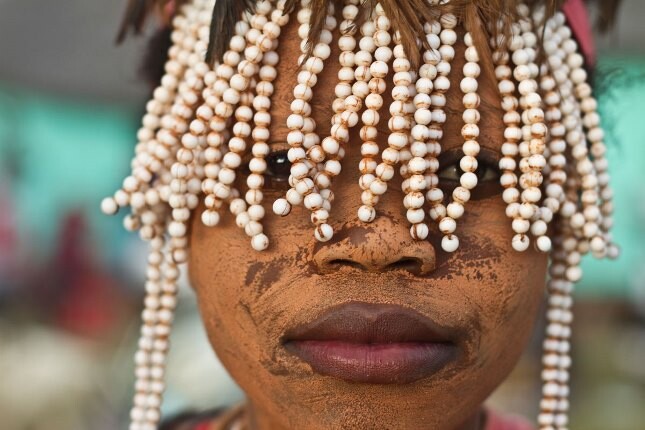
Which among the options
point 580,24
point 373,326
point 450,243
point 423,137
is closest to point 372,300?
point 373,326

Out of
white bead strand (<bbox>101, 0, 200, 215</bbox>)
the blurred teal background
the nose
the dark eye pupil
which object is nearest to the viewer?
the nose

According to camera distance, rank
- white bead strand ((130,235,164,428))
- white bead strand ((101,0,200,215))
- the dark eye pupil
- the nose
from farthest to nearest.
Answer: white bead strand ((130,235,164,428)) < white bead strand ((101,0,200,215)) < the dark eye pupil < the nose

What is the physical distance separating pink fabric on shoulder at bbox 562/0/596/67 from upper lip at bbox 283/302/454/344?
61 centimetres

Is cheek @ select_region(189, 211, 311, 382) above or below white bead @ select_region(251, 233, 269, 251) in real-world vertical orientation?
below

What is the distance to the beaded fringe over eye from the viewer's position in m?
1.11

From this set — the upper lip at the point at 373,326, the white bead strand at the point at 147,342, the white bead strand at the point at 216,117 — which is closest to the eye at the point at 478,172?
the upper lip at the point at 373,326

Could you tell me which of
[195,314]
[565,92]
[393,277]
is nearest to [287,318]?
[393,277]

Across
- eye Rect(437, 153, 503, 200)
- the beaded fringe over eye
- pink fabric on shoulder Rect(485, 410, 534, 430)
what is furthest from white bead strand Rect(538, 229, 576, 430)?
eye Rect(437, 153, 503, 200)

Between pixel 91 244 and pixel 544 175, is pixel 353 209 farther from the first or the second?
pixel 91 244

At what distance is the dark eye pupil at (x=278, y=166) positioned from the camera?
1186mm

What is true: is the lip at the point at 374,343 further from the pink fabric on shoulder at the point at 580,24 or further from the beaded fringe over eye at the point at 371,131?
the pink fabric on shoulder at the point at 580,24

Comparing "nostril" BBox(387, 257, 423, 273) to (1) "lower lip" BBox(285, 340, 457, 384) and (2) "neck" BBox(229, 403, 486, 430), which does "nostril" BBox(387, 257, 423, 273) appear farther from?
(2) "neck" BBox(229, 403, 486, 430)

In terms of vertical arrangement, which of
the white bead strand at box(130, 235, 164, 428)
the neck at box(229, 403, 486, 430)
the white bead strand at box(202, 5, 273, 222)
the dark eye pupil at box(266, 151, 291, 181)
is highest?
the white bead strand at box(202, 5, 273, 222)

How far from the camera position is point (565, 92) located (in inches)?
50.6
